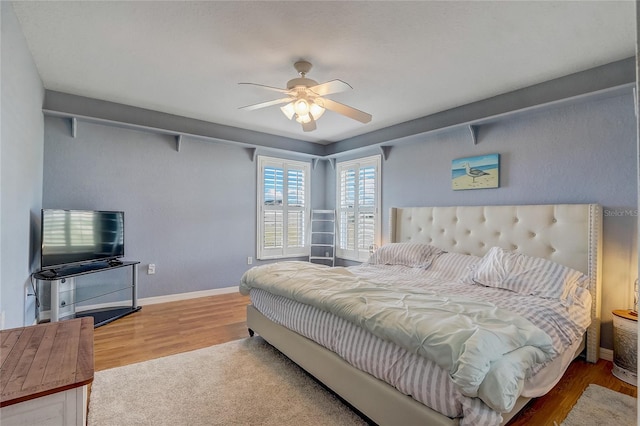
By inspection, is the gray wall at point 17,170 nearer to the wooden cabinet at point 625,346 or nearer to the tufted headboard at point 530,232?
the tufted headboard at point 530,232

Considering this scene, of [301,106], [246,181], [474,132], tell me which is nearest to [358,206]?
[246,181]

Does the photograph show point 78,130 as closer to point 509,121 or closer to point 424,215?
point 424,215

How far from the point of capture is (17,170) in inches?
89.0

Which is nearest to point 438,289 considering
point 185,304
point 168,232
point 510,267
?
point 510,267

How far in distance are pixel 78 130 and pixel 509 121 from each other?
16.3 feet

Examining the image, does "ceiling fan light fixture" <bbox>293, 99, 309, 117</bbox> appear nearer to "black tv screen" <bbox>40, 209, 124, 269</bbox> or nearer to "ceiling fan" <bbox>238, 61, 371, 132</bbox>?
"ceiling fan" <bbox>238, 61, 371, 132</bbox>

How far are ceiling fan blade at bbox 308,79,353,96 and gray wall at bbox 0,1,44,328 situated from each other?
1960 millimetres

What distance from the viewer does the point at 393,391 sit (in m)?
1.59

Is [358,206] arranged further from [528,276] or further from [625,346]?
[625,346]

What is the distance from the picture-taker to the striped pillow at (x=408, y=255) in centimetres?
353

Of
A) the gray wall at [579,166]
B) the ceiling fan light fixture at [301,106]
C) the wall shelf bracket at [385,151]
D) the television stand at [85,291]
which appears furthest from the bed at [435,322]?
the television stand at [85,291]

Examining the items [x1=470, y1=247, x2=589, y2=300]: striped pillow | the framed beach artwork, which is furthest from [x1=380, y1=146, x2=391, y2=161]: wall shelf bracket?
[x1=470, y1=247, x2=589, y2=300]: striped pillow

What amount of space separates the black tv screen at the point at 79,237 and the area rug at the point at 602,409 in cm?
445

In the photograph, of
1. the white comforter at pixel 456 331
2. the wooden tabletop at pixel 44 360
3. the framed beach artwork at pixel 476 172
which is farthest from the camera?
the framed beach artwork at pixel 476 172
